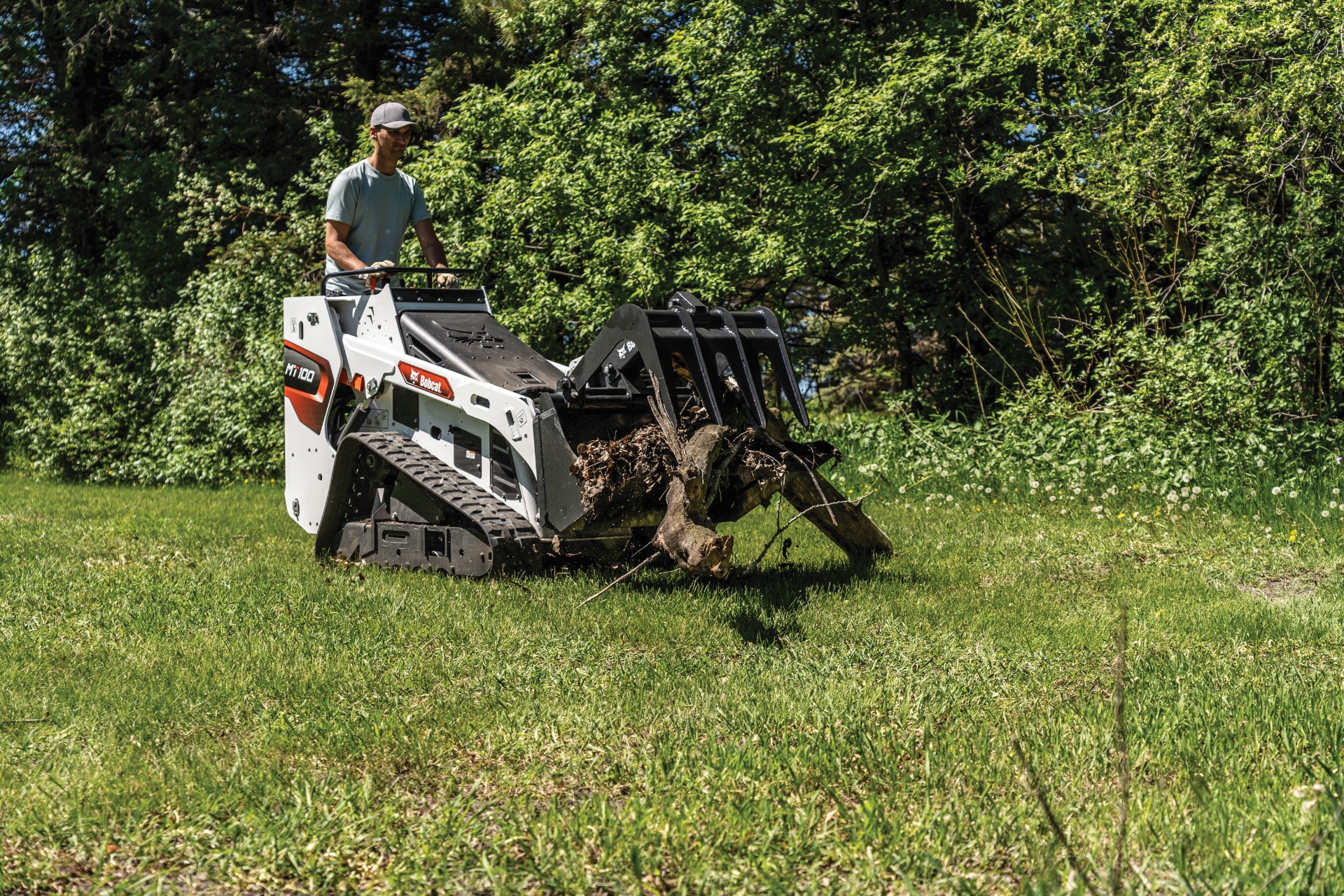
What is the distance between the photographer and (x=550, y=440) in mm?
5520

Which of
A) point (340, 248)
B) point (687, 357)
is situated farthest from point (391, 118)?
point (687, 357)

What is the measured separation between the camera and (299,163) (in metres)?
17.3

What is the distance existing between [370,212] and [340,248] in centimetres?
28

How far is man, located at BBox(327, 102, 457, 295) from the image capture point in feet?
22.8

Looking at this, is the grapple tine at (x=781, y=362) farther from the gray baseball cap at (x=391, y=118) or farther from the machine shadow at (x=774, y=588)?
the gray baseball cap at (x=391, y=118)

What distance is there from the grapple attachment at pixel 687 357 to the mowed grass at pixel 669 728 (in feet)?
2.83

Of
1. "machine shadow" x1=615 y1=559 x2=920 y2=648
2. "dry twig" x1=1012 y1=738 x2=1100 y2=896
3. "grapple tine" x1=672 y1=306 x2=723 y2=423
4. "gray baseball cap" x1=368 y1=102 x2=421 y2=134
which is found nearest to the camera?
"dry twig" x1=1012 y1=738 x2=1100 y2=896

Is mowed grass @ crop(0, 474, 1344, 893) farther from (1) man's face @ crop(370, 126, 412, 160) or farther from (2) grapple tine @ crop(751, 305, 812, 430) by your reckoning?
(1) man's face @ crop(370, 126, 412, 160)

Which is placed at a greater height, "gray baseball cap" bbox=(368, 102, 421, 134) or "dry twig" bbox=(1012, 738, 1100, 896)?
"gray baseball cap" bbox=(368, 102, 421, 134)

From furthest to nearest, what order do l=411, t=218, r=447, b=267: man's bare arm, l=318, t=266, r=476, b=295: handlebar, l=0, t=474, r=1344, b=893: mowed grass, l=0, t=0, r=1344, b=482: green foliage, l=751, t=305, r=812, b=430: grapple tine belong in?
l=0, t=0, r=1344, b=482: green foliage
l=411, t=218, r=447, b=267: man's bare arm
l=318, t=266, r=476, b=295: handlebar
l=751, t=305, r=812, b=430: grapple tine
l=0, t=474, r=1344, b=893: mowed grass

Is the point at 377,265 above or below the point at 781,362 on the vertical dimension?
above

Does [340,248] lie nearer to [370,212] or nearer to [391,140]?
[370,212]

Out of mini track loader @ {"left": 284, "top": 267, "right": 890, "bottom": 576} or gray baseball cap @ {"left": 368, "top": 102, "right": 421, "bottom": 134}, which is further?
gray baseball cap @ {"left": 368, "top": 102, "right": 421, "bottom": 134}

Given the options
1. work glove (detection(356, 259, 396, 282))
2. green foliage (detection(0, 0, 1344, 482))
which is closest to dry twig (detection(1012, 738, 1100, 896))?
work glove (detection(356, 259, 396, 282))
